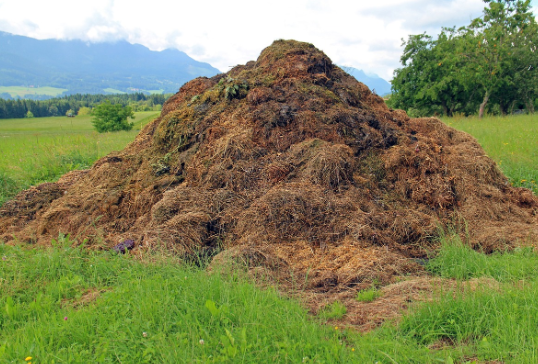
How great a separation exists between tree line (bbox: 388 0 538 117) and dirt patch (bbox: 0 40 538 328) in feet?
51.9

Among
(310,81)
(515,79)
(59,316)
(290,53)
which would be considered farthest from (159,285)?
(515,79)

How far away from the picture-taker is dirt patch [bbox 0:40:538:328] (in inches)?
161

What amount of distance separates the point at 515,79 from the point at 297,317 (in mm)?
25302

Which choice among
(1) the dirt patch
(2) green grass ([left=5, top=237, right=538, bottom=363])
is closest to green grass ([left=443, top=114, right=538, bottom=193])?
(1) the dirt patch

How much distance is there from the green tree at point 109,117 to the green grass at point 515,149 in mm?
32152

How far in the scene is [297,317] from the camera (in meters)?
2.59

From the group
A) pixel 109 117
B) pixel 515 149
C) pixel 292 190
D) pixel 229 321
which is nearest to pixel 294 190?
pixel 292 190

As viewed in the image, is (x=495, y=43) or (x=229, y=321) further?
(x=495, y=43)

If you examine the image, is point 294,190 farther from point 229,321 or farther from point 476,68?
point 476,68

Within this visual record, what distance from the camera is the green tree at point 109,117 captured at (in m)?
35.0

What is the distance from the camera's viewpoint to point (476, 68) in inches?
758

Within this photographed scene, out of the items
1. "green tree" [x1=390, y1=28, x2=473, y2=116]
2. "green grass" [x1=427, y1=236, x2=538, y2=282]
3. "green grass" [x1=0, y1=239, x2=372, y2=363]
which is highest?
"green tree" [x1=390, y1=28, x2=473, y2=116]

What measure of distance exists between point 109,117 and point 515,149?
3553 centimetres

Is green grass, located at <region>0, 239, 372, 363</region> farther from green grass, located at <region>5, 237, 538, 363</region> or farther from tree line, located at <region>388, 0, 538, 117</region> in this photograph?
tree line, located at <region>388, 0, 538, 117</region>
